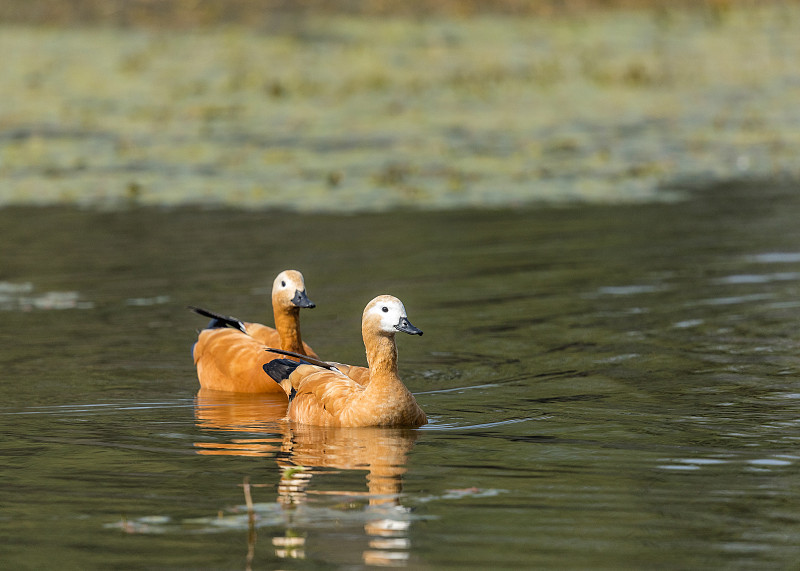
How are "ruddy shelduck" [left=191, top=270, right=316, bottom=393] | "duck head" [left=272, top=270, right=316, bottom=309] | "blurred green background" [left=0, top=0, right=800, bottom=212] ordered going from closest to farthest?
"duck head" [left=272, top=270, right=316, bottom=309] → "ruddy shelduck" [left=191, top=270, right=316, bottom=393] → "blurred green background" [left=0, top=0, right=800, bottom=212]

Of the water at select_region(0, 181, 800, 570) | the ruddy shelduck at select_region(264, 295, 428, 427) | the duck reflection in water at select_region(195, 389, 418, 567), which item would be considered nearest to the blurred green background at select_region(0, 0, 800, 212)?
the water at select_region(0, 181, 800, 570)

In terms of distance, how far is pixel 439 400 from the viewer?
9219mm

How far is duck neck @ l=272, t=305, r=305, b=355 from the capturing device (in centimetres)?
988

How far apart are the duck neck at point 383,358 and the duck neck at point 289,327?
1620 millimetres

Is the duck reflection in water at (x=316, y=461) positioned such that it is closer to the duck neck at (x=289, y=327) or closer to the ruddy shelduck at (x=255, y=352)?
the ruddy shelduck at (x=255, y=352)

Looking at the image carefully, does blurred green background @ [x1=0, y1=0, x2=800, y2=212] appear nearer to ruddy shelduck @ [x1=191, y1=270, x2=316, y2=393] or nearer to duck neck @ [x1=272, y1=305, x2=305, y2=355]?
ruddy shelduck @ [x1=191, y1=270, x2=316, y2=393]

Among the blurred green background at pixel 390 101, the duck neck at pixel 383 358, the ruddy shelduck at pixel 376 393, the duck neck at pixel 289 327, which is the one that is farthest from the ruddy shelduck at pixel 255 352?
the blurred green background at pixel 390 101

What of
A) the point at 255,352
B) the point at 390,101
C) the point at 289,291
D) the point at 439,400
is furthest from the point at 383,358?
the point at 390,101

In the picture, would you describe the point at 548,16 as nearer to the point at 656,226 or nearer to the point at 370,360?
the point at 656,226

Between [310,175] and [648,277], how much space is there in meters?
7.29

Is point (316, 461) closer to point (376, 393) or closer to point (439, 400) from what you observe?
point (376, 393)

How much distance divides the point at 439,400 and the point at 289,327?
53.1 inches

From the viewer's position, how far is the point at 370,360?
8422 mm

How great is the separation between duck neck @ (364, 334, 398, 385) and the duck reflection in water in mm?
320
